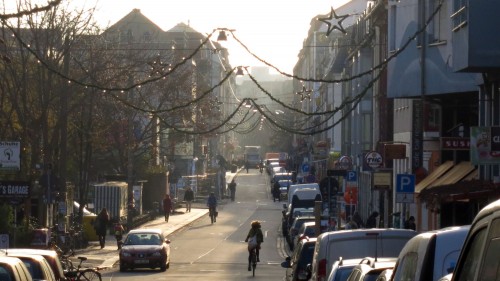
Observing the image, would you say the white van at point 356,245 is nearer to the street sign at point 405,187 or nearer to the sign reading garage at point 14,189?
the street sign at point 405,187

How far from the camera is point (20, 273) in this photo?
12.0 m

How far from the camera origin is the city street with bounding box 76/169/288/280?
37.2m

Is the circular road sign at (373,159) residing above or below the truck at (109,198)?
above

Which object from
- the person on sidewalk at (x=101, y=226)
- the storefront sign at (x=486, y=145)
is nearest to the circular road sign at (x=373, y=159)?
the person on sidewalk at (x=101, y=226)

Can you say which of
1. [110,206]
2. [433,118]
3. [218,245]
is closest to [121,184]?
[110,206]

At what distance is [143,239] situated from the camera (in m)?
40.2

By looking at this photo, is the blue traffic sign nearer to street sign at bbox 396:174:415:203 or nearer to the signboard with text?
street sign at bbox 396:174:415:203

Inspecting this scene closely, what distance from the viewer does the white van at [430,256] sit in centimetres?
923

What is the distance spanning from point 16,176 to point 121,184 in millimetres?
15548

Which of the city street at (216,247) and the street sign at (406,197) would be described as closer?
the street sign at (406,197)

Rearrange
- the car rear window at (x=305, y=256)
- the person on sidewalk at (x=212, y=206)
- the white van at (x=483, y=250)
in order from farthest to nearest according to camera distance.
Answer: the person on sidewalk at (x=212, y=206) < the car rear window at (x=305, y=256) < the white van at (x=483, y=250)

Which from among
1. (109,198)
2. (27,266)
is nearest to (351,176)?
(109,198)

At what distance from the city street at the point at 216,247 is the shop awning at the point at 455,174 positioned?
5246mm

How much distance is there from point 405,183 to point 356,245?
1642cm
